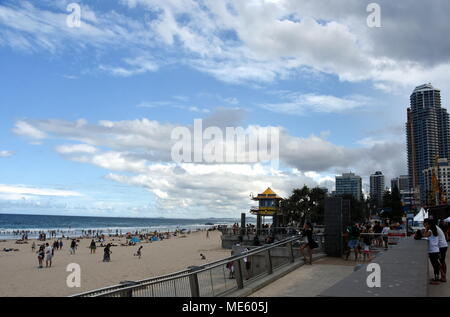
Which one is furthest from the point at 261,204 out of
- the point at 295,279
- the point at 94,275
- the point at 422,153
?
the point at 422,153

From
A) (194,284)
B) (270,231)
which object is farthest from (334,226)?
(270,231)

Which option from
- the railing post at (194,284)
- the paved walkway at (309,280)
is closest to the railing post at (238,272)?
the paved walkway at (309,280)

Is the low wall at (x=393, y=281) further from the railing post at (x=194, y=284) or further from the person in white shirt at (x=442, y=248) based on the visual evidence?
the railing post at (x=194, y=284)

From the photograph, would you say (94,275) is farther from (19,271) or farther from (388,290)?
(388,290)

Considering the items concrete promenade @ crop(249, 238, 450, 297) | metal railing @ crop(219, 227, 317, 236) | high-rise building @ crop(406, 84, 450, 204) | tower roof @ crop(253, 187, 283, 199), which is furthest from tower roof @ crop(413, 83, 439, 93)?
concrete promenade @ crop(249, 238, 450, 297)

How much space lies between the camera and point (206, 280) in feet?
25.6

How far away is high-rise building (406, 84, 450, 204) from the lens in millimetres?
178750

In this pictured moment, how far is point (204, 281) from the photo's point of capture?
7727 millimetres

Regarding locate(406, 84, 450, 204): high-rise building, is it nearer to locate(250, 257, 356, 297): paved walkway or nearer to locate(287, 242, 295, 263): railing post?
locate(250, 257, 356, 297): paved walkway

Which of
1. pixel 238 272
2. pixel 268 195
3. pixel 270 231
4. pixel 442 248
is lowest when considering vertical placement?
pixel 270 231

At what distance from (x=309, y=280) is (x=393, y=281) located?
14.1 feet

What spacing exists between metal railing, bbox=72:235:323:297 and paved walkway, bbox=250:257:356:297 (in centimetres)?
57

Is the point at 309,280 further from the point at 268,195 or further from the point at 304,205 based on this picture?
the point at 304,205
